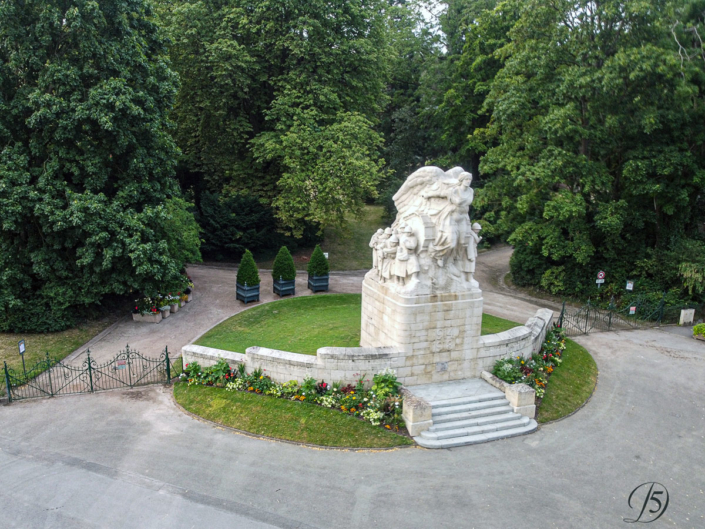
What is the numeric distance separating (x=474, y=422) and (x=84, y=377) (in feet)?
36.9

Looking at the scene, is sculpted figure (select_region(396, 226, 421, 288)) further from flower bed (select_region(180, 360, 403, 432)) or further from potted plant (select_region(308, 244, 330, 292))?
potted plant (select_region(308, 244, 330, 292))

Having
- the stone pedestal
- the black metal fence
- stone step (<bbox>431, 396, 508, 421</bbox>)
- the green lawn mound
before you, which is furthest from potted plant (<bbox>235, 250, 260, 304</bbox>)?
the black metal fence

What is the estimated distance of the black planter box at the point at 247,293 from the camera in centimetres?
2207

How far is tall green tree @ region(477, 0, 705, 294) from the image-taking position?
1945 cm

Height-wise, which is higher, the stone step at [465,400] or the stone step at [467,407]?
the stone step at [465,400]

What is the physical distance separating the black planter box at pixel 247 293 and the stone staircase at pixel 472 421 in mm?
11378

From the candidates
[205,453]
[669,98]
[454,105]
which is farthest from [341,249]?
[205,453]

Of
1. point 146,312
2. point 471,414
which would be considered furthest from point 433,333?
point 146,312

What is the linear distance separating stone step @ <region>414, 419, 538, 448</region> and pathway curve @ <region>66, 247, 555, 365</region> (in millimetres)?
9149

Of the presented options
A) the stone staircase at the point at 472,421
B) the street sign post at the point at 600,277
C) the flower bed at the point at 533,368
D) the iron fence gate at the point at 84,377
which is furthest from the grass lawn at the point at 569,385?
the iron fence gate at the point at 84,377

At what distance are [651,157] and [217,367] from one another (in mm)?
18962

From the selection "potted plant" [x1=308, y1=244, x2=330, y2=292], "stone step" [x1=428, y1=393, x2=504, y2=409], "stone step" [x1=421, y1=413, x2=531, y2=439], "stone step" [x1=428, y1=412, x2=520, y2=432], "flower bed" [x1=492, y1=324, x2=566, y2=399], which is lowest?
"stone step" [x1=421, y1=413, x2=531, y2=439]

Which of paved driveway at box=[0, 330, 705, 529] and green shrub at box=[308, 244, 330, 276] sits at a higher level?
green shrub at box=[308, 244, 330, 276]

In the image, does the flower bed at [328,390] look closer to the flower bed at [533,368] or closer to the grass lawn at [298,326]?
the grass lawn at [298,326]
